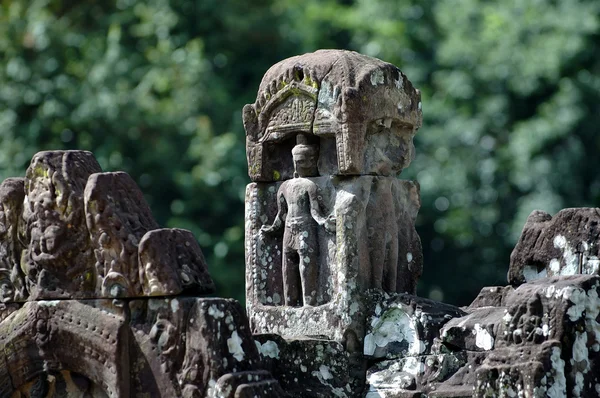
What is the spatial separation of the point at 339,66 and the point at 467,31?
14.6 meters

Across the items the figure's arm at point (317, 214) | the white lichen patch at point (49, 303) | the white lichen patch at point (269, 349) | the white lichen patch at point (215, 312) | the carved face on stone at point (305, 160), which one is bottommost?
the white lichen patch at point (269, 349)

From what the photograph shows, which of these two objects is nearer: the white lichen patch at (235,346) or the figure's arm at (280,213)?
the white lichen patch at (235,346)

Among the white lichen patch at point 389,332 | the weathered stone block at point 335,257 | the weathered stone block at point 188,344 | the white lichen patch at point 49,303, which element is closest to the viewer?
the weathered stone block at point 188,344

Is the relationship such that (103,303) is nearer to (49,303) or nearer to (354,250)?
(49,303)

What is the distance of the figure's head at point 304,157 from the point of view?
1366 cm

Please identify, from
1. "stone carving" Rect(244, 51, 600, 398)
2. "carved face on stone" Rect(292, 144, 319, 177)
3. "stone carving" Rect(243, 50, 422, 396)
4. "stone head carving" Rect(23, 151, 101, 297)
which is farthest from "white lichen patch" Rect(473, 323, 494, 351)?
"stone head carving" Rect(23, 151, 101, 297)

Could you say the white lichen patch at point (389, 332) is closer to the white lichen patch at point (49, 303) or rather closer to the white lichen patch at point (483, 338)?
the white lichen patch at point (483, 338)

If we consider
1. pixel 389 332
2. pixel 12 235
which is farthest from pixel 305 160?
pixel 12 235

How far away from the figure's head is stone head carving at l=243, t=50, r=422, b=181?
0.18 feet

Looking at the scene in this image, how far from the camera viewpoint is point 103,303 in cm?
1219

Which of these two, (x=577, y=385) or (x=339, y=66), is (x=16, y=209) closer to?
(x=339, y=66)

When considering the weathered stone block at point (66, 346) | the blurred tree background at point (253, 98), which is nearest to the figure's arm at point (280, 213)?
the weathered stone block at point (66, 346)

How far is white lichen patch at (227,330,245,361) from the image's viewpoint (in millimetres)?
11758

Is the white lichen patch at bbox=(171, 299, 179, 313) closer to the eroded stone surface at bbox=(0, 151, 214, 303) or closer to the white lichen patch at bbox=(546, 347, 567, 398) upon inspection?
the eroded stone surface at bbox=(0, 151, 214, 303)
